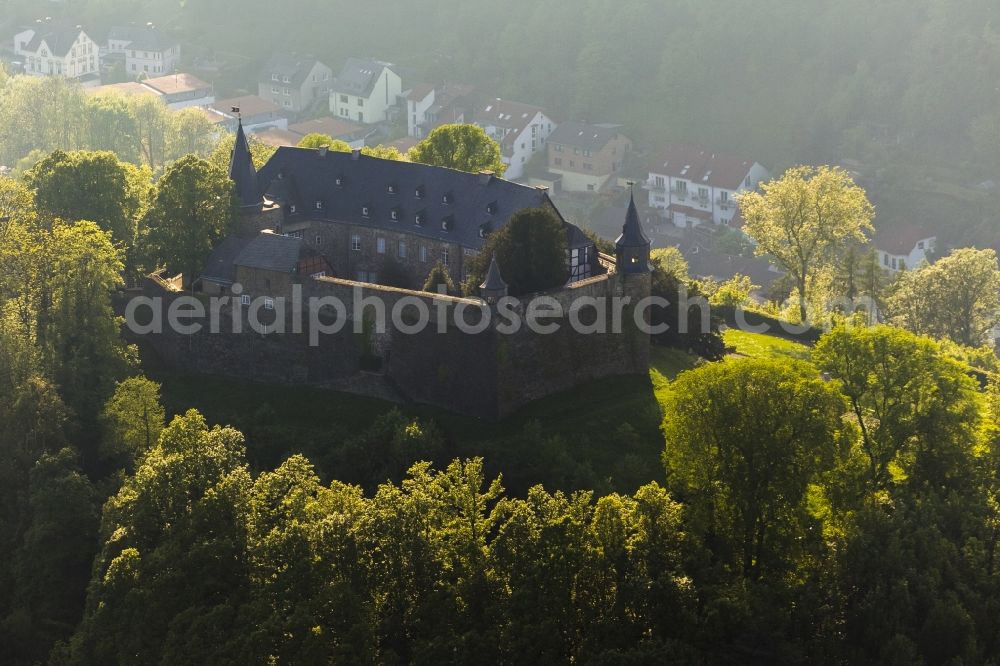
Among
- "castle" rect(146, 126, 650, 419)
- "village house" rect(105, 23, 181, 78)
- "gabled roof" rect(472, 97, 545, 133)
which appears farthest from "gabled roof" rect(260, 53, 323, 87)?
"castle" rect(146, 126, 650, 419)

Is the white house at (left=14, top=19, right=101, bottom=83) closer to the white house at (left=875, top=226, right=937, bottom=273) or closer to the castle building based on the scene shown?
the white house at (left=875, top=226, right=937, bottom=273)

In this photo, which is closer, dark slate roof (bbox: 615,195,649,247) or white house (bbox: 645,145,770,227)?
dark slate roof (bbox: 615,195,649,247)

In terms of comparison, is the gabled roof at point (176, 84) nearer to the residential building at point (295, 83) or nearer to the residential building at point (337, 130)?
the residential building at point (295, 83)

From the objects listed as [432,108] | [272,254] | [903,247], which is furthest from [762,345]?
[432,108]

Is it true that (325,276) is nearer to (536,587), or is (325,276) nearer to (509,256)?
(509,256)

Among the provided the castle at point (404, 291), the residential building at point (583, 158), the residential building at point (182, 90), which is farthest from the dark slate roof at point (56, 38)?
the castle at point (404, 291)

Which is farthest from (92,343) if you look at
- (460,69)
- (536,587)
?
(460,69)
